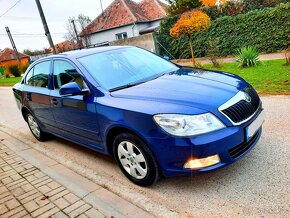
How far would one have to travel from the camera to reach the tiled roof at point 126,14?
30.9 metres

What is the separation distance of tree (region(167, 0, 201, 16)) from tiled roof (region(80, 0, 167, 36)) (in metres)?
7.18

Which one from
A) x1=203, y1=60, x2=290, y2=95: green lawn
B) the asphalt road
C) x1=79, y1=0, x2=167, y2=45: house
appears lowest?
x1=203, y1=60, x2=290, y2=95: green lawn

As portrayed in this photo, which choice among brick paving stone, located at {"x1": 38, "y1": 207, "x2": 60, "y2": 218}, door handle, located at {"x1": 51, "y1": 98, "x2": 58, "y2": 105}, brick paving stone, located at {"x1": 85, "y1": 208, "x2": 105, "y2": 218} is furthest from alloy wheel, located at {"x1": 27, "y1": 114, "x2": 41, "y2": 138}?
brick paving stone, located at {"x1": 85, "y1": 208, "x2": 105, "y2": 218}

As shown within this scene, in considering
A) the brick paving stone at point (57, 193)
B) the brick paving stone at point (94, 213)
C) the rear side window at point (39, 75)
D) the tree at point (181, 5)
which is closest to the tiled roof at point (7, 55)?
the tree at point (181, 5)

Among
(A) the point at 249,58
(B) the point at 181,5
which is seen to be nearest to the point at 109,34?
(B) the point at 181,5

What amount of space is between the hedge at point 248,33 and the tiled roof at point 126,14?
15448 millimetres

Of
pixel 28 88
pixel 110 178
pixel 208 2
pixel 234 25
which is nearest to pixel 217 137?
pixel 110 178

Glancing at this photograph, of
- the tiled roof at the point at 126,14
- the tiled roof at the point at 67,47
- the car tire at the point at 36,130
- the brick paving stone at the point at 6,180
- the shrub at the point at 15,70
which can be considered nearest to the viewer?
the brick paving stone at the point at 6,180

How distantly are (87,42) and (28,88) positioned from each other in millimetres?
31009

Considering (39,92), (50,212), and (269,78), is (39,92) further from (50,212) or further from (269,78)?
(269,78)

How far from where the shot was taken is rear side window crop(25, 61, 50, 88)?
191 inches

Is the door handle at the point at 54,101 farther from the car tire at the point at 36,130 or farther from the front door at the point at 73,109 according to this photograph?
the car tire at the point at 36,130

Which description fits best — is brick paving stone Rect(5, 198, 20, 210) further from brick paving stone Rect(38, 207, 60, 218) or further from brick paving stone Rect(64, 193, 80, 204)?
brick paving stone Rect(64, 193, 80, 204)

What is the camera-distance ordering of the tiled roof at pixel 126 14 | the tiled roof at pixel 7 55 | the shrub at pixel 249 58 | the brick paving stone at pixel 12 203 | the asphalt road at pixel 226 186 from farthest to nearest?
the tiled roof at pixel 7 55, the tiled roof at pixel 126 14, the shrub at pixel 249 58, the brick paving stone at pixel 12 203, the asphalt road at pixel 226 186
